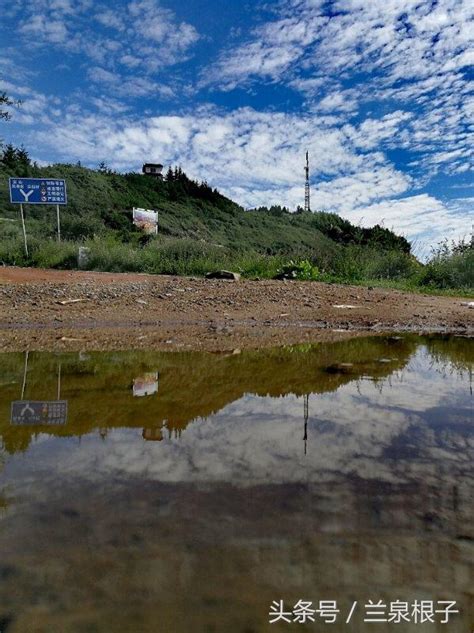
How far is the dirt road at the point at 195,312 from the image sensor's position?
7.04 meters

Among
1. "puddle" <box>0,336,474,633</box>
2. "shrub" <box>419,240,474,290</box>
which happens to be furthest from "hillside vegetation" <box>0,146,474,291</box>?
"puddle" <box>0,336,474,633</box>

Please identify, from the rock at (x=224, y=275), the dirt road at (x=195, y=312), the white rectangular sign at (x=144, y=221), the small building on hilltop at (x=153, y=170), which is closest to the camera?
the dirt road at (x=195, y=312)

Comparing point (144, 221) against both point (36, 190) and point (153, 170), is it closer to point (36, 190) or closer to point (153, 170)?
point (36, 190)

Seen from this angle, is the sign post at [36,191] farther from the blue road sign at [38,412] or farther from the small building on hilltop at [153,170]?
the small building on hilltop at [153,170]

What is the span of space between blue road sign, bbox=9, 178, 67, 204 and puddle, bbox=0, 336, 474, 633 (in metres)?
16.0

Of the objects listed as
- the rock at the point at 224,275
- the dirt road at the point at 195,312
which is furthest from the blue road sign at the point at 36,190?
the rock at the point at 224,275

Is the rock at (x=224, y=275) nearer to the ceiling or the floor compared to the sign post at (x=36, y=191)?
nearer to the floor

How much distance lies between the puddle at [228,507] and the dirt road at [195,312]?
3.09 m

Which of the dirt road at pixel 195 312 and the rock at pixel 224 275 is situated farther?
the rock at pixel 224 275

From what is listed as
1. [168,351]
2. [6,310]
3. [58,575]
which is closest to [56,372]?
[168,351]

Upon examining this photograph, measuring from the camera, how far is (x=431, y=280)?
14914 mm

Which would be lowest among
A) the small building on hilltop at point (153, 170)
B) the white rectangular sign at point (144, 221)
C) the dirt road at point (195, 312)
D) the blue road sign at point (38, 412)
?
the blue road sign at point (38, 412)

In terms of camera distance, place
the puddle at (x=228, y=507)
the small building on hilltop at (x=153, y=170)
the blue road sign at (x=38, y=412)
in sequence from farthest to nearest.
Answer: the small building on hilltop at (x=153, y=170) → the blue road sign at (x=38, y=412) → the puddle at (x=228, y=507)

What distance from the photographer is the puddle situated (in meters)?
1.33
